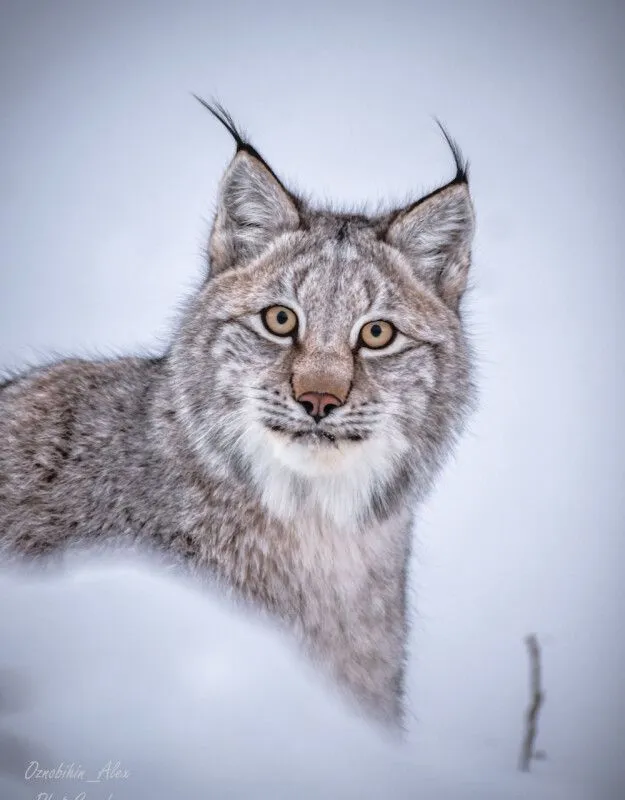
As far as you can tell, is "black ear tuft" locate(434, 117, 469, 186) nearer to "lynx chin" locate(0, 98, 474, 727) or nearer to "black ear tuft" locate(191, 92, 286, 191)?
"lynx chin" locate(0, 98, 474, 727)

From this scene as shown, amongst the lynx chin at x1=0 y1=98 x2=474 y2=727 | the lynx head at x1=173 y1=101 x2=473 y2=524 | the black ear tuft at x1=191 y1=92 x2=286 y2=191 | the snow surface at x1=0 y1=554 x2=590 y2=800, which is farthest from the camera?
the black ear tuft at x1=191 y1=92 x2=286 y2=191

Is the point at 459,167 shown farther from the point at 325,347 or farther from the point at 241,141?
the point at 325,347

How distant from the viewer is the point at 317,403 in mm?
3918

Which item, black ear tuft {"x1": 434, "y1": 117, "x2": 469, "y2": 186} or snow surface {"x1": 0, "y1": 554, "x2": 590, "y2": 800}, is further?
black ear tuft {"x1": 434, "y1": 117, "x2": 469, "y2": 186}

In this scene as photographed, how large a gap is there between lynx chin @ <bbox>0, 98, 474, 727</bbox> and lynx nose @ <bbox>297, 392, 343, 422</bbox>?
4 centimetres

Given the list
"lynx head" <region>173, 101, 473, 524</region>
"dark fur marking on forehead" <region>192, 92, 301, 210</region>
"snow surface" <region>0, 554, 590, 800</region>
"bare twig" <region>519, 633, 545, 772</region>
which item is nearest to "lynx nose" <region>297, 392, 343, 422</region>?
"lynx head" <region>173, 101, 473, 524</region>

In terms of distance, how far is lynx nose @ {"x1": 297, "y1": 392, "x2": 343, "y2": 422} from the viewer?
392 cm

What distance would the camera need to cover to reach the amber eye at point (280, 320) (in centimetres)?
424

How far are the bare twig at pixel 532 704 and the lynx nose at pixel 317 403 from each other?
148 cm

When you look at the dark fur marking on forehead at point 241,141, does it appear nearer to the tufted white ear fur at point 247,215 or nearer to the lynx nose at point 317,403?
the tufted white ear fur at point 247,215

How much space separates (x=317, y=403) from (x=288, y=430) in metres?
0.18

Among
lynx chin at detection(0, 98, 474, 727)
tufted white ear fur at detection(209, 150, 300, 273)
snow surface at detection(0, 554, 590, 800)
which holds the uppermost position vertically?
tufted white ear fur at detection(209, 150, 300, 273)

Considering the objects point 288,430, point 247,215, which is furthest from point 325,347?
point 247,215

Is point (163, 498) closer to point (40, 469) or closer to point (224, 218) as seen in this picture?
point (40, 469)
